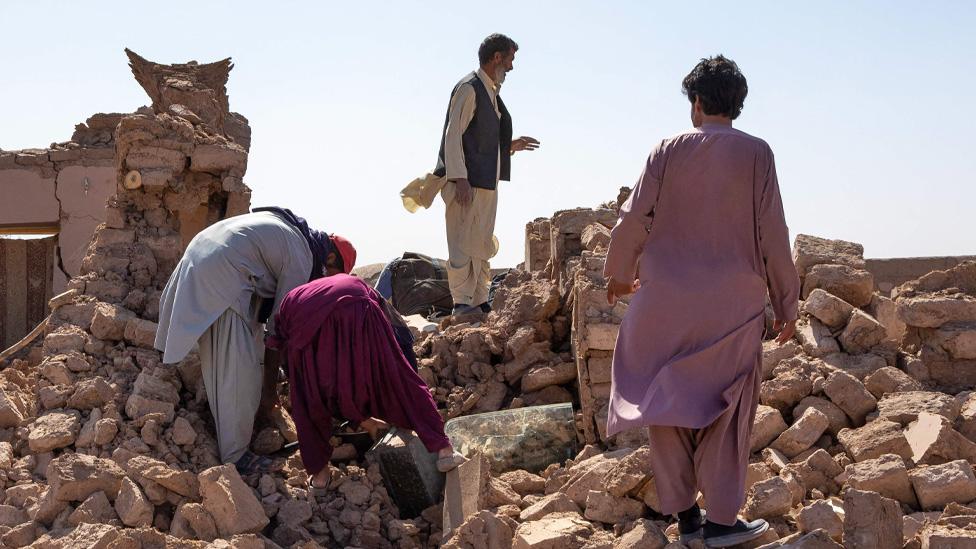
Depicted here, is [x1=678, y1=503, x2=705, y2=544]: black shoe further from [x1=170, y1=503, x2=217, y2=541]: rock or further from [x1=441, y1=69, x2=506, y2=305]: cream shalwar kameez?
[x1=441, y1=69, x2=506, y2=305]: cream shalwar kameez

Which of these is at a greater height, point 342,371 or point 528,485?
point 342,371

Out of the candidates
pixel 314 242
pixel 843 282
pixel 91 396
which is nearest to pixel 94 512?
pixel 91 396

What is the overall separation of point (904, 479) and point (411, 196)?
13.3 feet

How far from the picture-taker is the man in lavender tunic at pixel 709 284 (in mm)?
3568

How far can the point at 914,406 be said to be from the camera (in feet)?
15.3

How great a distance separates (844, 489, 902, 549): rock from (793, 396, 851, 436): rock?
3.91 ft

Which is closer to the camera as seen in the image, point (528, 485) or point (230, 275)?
point (528, 485)

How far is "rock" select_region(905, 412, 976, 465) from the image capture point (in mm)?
4227

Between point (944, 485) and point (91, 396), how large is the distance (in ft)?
13.2

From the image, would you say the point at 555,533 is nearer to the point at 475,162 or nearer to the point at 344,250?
the point at 344,250

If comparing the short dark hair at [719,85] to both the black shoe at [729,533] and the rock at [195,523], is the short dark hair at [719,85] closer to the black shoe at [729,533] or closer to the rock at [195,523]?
the black shoe at [729,533]

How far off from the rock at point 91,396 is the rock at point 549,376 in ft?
7.50

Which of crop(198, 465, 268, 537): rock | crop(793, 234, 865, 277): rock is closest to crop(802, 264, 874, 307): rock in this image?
crop(793, 234, 865, 277): rock

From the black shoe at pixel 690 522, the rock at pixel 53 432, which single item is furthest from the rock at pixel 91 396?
the black shoe at pixel 690 522
